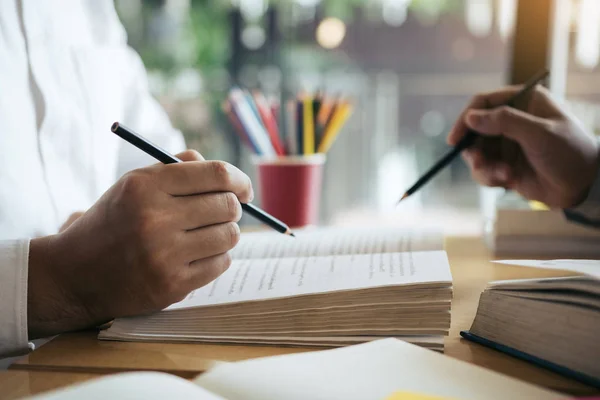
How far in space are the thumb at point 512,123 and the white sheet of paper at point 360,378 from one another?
485mm

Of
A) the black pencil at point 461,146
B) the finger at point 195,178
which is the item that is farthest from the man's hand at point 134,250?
the black pencil at point 461,146

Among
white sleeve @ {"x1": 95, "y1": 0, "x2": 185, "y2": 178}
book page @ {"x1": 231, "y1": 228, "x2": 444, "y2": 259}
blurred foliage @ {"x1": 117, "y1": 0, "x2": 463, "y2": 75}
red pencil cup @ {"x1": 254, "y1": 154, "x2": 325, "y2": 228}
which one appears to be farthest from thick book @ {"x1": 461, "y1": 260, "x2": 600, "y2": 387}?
blurred foliage @ {"x1": 117, "y1": 0, "x2": 463, "y2": 75}

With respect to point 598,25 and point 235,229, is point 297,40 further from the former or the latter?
point 235,229

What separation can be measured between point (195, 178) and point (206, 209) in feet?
0.10

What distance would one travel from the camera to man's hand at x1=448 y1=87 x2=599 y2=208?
0.81 meters

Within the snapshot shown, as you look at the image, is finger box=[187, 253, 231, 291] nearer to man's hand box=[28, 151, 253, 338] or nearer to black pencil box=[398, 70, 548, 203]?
man's hand box=[28, 151, 253, 338]

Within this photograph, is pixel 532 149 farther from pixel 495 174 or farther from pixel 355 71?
pixel 355 71

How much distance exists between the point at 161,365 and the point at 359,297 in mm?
167

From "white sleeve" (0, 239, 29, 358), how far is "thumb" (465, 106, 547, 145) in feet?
2.00

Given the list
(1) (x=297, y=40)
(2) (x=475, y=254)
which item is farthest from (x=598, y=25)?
(1) (x=297, y=40)

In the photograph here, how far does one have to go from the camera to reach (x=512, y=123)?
31.5 inches

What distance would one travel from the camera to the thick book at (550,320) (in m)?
0.39

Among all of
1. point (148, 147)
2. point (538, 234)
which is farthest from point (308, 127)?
point (148, 147)

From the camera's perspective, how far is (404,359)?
0.40 m
